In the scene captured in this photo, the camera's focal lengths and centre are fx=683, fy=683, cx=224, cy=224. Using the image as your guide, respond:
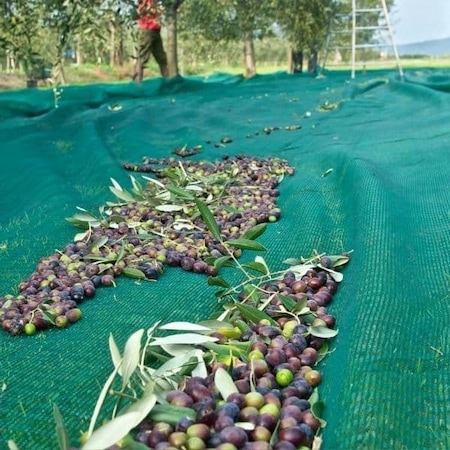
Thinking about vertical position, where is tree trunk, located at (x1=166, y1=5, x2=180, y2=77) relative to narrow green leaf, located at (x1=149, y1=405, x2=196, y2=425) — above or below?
above

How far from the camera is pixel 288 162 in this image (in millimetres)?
→ 4648

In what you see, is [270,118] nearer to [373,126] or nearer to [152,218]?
[373,126]

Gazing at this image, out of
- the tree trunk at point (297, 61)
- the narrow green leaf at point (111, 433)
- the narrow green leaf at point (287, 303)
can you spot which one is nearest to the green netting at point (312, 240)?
the narrow green leaf at point (287, 303)

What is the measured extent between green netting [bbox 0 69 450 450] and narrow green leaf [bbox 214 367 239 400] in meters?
0.21

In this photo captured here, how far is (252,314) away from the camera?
1849 mm

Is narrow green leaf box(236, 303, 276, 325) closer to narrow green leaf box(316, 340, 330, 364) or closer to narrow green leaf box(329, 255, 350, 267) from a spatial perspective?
narrow green leaf box(316, 340, 330, 364)

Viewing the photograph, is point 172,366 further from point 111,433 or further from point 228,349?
point 111,433

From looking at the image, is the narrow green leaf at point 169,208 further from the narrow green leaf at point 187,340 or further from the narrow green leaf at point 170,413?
the narrow green leaf at point 170,413

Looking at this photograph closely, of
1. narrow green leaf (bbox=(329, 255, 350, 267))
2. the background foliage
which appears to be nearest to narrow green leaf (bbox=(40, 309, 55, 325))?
narrow green leaf (bbox=(329, 255, 350, 267))

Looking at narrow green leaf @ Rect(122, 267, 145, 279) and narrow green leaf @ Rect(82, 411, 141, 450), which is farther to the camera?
narrow green leaf @ Rect(122, 267, 145, 279)

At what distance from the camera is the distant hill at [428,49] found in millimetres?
33478

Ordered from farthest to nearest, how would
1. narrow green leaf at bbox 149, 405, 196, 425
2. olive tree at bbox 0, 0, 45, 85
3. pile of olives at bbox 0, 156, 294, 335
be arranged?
olive tree at bbox 0, 0, 45, 85 → pile of olives at bbox 0, 156, 294, 335 → narrow green leaf at bbox 149, 405, 196, 425

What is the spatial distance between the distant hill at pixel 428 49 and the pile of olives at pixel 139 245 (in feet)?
80.5

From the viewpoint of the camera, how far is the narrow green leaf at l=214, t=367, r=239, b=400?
140cm
